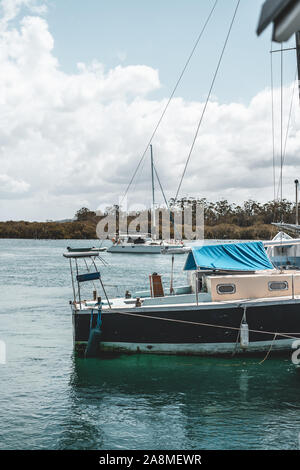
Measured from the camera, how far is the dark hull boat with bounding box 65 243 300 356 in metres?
17.9

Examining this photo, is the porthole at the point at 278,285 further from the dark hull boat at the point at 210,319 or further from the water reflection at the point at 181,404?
the water reflection at the point at 181,404

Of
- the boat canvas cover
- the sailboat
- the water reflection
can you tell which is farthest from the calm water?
the sailboat

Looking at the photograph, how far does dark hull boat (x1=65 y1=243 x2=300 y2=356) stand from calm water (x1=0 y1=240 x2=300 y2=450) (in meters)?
0.57

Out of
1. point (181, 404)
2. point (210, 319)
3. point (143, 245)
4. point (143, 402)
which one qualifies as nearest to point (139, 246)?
point (143, 245)

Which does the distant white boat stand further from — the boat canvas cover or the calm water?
the calm water

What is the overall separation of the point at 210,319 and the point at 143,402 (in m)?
4.78

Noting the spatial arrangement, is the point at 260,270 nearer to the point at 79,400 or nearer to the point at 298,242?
the point at 298,242

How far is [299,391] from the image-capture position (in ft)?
49.9

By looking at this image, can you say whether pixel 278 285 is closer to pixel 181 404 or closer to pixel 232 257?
pixel 232 257

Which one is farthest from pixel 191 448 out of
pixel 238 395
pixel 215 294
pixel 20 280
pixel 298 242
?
pixel 20 280

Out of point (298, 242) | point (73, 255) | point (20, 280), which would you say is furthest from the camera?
point (20, 280)

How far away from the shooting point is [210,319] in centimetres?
1800
